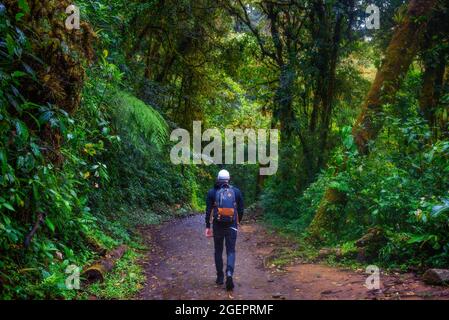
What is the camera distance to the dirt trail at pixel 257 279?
5516 mm

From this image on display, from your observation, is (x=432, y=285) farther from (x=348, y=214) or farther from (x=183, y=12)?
(x=183, y=12)

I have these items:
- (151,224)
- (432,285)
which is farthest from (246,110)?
(432,285)

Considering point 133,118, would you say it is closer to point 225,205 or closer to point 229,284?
point 225,205

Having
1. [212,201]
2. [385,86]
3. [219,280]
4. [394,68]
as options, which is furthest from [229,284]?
[394,68]

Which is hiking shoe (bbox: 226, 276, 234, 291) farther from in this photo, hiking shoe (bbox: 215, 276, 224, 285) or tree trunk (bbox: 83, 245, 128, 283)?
tree trunk (bbox: 83, 245, 128, 283)

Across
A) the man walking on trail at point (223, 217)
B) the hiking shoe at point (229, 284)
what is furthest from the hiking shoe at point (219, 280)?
the hiking shoe at point (229, 284)

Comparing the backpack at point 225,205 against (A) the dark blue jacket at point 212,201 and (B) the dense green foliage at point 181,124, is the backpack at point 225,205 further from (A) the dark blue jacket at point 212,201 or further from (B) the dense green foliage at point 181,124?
(B) the dense green foliage at point 181,124

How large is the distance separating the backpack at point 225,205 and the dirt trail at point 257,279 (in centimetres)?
100

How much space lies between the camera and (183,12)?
1370 cm

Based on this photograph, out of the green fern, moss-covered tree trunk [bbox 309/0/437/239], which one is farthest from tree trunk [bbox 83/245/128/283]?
moss-covered tree trunk [bbox 309/0/437/239]

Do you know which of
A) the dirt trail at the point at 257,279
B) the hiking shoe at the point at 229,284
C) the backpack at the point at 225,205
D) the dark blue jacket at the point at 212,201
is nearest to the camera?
the dirt trail at the point at 257,279

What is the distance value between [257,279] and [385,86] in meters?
5.01
